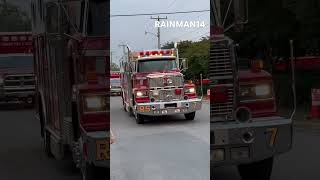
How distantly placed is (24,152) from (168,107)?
3844 mm

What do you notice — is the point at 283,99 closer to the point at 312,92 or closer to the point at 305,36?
the point at 305,36

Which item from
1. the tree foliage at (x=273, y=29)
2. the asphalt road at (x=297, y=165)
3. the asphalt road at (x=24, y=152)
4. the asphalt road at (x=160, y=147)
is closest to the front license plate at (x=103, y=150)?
the asphalt road at (x=160, y=147)

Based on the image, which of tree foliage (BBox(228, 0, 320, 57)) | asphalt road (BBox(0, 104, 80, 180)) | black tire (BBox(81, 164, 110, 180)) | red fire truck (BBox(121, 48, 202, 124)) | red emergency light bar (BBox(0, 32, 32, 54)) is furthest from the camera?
red emergency light bar (BBox(0, 32, 32, 54))

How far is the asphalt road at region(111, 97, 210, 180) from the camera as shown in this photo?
392 cm

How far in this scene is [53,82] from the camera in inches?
243

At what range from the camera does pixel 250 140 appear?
493cm

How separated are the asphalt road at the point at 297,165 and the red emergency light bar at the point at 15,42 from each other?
95.1 inches

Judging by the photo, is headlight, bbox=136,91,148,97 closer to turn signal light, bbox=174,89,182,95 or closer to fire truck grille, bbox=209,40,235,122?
turn signal light, bbox=174,89,182,95

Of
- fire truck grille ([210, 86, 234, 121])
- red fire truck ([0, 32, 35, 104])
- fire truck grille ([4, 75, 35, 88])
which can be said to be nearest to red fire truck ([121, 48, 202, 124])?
fire truck grille ([210, 86, 234, 121])

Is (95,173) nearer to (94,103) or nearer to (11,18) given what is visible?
(94,103)

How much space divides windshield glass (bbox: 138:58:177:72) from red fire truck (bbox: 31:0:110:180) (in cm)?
23

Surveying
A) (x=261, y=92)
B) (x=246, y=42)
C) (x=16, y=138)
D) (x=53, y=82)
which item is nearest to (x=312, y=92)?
(x=261, y=92)

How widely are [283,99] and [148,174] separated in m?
1.54

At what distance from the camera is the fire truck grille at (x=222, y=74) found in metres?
4.21
